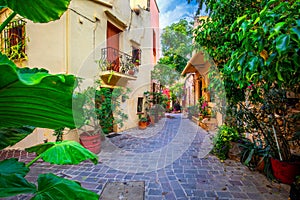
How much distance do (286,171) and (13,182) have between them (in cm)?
314

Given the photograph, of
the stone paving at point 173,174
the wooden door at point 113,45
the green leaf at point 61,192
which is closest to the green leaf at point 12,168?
the green leaf at point 61,192

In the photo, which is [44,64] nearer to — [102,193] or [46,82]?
[102,193]

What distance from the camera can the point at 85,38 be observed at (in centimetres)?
481

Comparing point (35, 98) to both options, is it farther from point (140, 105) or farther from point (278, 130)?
point (140, 105)

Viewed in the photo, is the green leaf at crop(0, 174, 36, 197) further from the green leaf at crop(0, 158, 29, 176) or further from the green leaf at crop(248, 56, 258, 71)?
the green leaf at crop(248, 56, 258, 71)

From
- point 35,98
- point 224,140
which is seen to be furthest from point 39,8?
point 224,140

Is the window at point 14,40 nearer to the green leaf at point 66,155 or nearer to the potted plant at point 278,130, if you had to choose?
the green leaf at point 66,155

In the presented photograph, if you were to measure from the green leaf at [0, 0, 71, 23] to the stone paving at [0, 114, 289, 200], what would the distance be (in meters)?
2.25

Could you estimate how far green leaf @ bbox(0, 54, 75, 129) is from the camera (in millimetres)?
331

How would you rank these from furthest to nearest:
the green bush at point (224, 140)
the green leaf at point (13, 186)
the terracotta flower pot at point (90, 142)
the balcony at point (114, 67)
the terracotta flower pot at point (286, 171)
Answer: the balcony at point (114, 67) → the terracotta flower pot at point (90, 142) → the green bush at point (224, 140) → the terracotta flower pot at point (286, 171) → the green leaf at point (13, 186)

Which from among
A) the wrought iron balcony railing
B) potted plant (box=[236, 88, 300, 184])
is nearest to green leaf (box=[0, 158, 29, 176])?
potted plant (box=[236, 88, 300, 184])

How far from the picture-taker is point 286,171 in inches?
93.2

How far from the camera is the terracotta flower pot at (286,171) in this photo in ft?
7.71

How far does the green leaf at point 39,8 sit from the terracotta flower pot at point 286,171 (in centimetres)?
318
